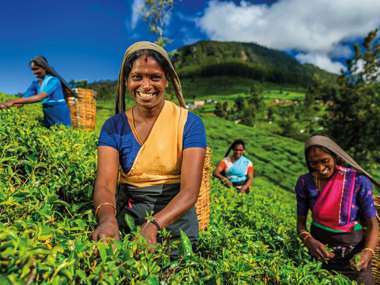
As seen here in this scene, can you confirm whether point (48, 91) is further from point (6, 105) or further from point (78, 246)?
point (78, 246)

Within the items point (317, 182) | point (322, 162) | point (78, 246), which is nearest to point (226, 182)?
point (317, 182)

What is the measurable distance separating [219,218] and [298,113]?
7555 centimetres

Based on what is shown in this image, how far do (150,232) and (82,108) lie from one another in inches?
220

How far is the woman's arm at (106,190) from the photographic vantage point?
5.49 feet

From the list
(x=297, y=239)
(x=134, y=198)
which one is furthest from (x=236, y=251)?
(x=297, y=239)

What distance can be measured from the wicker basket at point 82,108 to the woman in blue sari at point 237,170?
9.84 ft

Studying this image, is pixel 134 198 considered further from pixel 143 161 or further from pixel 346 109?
pixel 346 109

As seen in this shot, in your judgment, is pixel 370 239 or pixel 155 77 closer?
pixel 155 77

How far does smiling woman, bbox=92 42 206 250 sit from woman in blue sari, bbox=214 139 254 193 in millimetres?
4854

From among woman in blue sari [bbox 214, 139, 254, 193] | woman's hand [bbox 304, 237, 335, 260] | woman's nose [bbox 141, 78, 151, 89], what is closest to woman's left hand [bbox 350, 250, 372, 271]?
woman's hand [bbox 304, 237, 335, 260]

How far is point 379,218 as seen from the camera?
3100 millimetres

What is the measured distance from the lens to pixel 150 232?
5.34 feet

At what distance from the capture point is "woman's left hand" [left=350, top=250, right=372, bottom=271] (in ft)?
8.81

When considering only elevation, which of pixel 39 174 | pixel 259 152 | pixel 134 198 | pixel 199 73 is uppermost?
pixel 199 73
